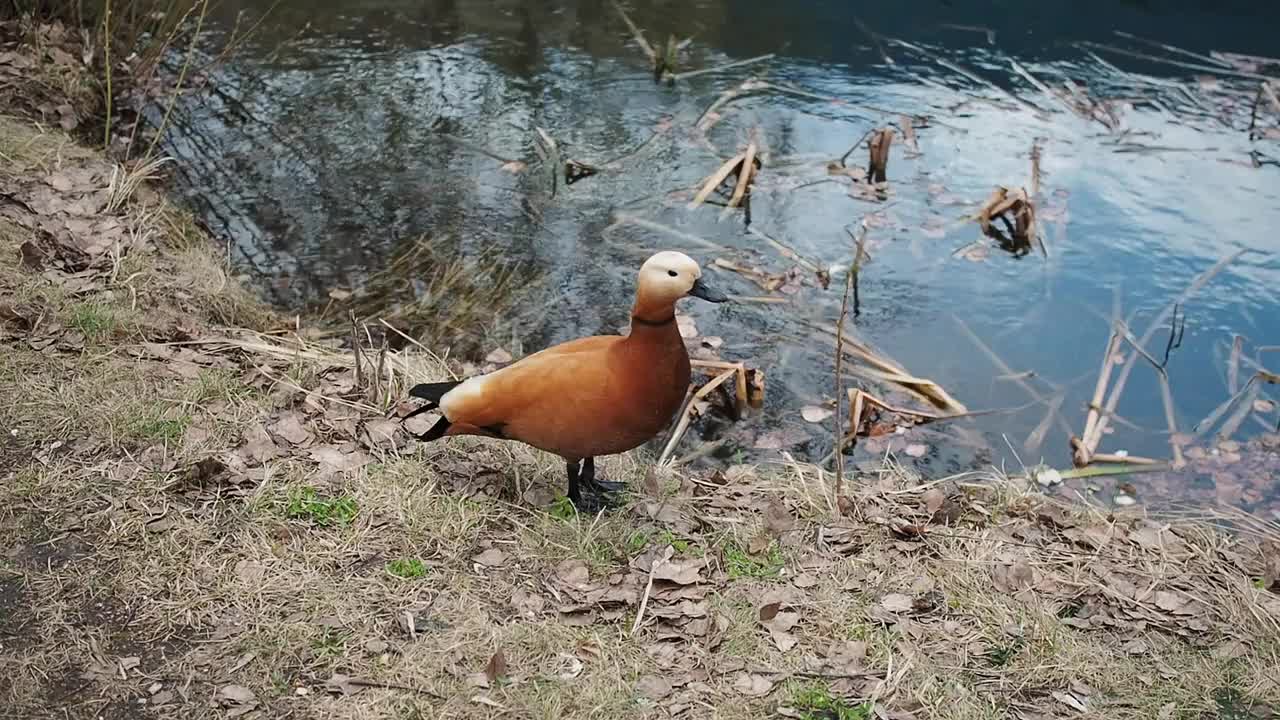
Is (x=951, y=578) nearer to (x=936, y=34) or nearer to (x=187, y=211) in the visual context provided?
(x=187, y=211)

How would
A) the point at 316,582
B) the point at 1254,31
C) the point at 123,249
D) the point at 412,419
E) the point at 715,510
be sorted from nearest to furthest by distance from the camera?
the point at 316,582
the point at 715,510
the point at 412,419
the point at 123,249
the point at 1254,31

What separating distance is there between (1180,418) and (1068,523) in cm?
157

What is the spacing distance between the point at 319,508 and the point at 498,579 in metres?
0.61

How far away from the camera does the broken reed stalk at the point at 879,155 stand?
261 inches

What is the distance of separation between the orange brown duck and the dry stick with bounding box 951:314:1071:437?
94.9 inches

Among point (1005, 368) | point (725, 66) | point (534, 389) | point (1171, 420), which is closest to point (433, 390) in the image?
point (534, 389)

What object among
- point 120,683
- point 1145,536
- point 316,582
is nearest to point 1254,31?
point 1145,536

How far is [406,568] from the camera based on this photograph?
Answer: 10.3 ft

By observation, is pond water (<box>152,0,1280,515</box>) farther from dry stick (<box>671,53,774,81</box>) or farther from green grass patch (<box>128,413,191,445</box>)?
green grass patch (<box>128,413,191,445</box>)

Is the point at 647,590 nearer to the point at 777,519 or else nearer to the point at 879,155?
the point at 777,519

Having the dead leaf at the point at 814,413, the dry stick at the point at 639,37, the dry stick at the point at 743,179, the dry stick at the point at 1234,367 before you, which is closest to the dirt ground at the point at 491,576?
the dead leaf at the point at 814,413

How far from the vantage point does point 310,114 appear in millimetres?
7402

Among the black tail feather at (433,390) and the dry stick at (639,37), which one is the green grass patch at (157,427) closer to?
the black tail feather at (433,390)

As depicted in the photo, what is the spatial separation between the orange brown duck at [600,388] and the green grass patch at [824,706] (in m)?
0.88
